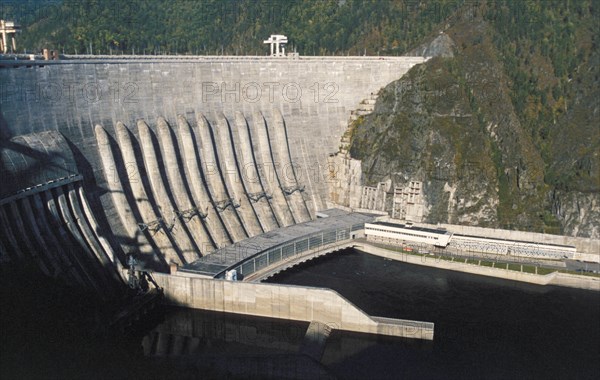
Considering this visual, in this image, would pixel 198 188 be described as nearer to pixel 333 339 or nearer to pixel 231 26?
pixel 333 339

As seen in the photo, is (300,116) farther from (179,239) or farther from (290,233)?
(179,239)

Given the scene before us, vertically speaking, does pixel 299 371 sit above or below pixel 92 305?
below

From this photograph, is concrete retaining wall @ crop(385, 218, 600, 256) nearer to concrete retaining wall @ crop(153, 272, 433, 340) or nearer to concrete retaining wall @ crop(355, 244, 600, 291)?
concrete retaining wall @ crop(355, 244, 600, 291)

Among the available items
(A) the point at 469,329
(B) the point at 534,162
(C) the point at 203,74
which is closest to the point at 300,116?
(C) the point at 203,74

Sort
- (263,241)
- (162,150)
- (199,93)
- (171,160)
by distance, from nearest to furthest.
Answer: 1. (171,160)
2. (162,150)
3. (263,241)
4. (199,93)

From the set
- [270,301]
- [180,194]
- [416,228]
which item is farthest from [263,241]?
[416,228]

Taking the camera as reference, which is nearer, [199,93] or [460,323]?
[460,323]

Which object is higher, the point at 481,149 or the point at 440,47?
the point at 440,47
